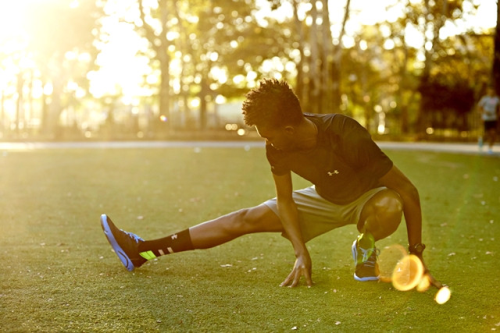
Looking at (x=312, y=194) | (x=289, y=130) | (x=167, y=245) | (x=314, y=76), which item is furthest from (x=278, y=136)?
(x=314, y=76)

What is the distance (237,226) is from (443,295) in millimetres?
1375

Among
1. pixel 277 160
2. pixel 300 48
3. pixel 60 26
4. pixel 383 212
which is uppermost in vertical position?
pixel 60 26

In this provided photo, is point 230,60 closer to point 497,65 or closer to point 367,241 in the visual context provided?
point 497,65

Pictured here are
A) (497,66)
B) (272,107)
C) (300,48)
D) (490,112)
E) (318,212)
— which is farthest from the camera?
(300,48)

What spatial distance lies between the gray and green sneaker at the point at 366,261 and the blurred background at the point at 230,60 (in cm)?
2179

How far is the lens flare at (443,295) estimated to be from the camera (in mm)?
4422

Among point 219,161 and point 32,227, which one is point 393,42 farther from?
point 32,227

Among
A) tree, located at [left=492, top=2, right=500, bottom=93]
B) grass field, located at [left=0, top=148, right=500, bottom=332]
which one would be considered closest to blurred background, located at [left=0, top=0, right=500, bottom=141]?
tree, located at [left=492, top=2, right=500, bottom=93]

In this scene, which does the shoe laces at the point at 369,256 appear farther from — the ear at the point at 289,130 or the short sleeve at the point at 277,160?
the ear at the point at 289,130

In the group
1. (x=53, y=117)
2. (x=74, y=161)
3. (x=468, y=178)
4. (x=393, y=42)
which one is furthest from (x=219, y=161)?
(x=393, y=42)

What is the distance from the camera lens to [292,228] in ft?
16.1

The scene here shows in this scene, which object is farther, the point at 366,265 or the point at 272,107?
the point at 366,265

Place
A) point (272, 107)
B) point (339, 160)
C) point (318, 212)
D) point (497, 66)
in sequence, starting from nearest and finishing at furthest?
point (272, 107), point (339, 160), point (318, 212), point (497, 66)

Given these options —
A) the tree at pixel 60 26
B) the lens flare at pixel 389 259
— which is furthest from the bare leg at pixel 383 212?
the tree at pixel 60 26
